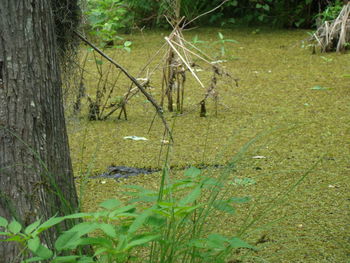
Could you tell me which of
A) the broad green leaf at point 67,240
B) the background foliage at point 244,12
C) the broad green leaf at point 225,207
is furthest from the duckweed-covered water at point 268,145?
the background foliage at point 244,12

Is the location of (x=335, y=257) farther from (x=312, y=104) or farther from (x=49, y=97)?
(x=312, y=104)

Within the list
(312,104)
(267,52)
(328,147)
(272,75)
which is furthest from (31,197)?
(267,52)

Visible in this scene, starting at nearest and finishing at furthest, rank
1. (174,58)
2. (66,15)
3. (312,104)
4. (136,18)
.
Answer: (66,15) < (174,58) < (312,104) < (136,18)

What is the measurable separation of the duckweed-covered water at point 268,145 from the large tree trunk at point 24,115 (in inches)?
5.0

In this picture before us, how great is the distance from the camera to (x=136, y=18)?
6750mm

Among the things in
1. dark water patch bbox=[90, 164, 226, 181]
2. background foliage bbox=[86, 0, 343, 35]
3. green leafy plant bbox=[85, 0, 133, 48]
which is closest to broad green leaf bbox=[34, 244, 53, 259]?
dark water patch bbox=[90, 164, 226, 181]

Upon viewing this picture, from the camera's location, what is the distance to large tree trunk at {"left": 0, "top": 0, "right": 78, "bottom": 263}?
160 centimetres

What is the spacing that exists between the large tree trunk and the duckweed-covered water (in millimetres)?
127

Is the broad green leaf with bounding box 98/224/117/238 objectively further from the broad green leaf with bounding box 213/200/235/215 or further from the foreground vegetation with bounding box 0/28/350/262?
the broad green leaf with bounding box 213/200/235/215

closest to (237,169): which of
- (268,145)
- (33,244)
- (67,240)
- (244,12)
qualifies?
(268,145)

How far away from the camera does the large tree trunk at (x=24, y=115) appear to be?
160 centimetres

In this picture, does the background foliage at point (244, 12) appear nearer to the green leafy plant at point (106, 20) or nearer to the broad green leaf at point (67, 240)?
the green leafy plant at point (106, 20)

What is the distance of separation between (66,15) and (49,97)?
585 mm

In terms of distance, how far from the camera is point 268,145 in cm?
303
